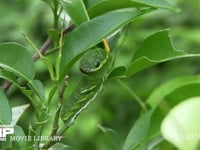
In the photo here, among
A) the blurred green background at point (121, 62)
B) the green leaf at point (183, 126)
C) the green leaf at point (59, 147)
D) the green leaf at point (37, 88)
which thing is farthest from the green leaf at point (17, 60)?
the blurred green background at point (121, 62)

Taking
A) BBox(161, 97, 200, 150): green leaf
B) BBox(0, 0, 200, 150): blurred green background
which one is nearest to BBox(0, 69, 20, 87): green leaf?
BBox(161, 97, 200, 150): green leaf

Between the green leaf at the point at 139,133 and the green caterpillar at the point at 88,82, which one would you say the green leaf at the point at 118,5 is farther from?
the green leaf at the point at 139,133

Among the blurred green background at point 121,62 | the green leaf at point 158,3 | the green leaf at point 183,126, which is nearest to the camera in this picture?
the green leaf at point 183,126

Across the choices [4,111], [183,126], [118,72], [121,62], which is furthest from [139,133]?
[121,62]

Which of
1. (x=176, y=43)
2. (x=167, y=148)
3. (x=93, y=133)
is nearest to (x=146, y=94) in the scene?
(x=93, y=133)

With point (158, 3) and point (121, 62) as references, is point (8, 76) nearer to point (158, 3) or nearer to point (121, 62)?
point (158, 3)

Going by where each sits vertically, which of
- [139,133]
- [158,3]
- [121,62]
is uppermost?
[158,3]
